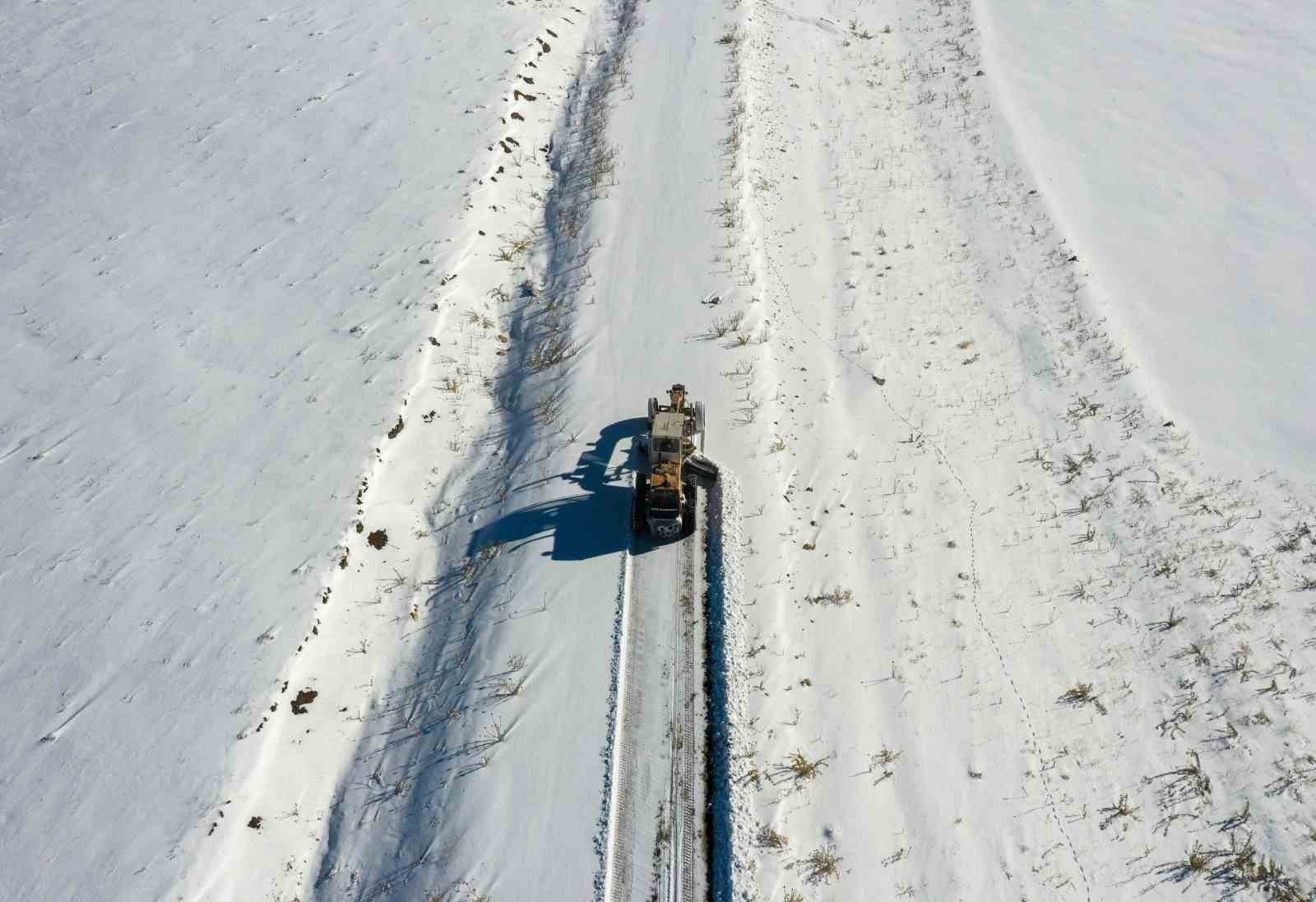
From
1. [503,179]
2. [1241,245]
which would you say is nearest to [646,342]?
[503,179]

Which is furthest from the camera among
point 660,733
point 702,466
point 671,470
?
point 702,466

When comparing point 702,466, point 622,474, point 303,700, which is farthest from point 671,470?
point 303,700

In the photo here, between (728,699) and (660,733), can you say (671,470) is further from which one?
(660,733)

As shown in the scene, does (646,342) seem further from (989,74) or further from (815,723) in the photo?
(989,74)

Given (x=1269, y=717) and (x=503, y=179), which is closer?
(x=1269, y=717)

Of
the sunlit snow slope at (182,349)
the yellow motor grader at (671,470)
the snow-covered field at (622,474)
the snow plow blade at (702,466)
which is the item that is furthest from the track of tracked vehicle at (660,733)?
the sunlit snow slope at (182,349)

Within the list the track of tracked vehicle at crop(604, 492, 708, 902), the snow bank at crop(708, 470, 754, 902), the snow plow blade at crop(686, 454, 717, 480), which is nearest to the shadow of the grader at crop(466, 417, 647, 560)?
the track of tracked vehicle at crop(604, 492, 708, 902)
